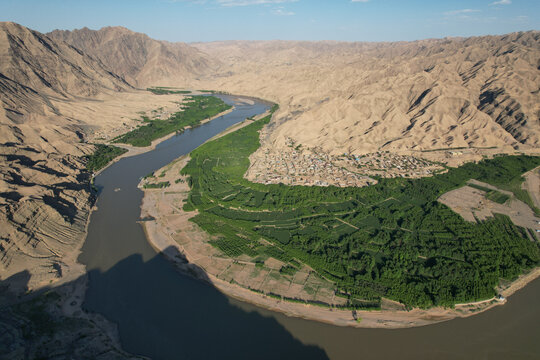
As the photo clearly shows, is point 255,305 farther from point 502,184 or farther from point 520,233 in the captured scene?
point 502,184

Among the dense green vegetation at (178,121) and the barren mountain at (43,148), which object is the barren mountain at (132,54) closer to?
the barren mountain at (43,148)

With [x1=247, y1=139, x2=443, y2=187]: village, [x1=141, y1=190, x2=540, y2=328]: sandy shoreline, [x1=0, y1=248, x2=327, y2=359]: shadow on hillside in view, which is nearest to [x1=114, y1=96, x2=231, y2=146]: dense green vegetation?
[x1=247, y1=139, x2=443, y2=187]: village

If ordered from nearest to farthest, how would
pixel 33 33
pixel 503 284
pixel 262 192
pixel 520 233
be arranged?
1. pixel 503 284
2. pixel 520 233
3. pixel 262 192
4. pixel 33 33

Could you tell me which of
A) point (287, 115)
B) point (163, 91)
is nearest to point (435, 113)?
point (287, 115)

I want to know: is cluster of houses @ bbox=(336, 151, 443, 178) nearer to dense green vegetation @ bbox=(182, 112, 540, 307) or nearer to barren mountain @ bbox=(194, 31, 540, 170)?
barren mountain @ bbox=(194, 31, 540, 170)

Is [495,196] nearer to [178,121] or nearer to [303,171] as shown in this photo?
[303,171]

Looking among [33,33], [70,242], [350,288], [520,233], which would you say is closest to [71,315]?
[70,242]
